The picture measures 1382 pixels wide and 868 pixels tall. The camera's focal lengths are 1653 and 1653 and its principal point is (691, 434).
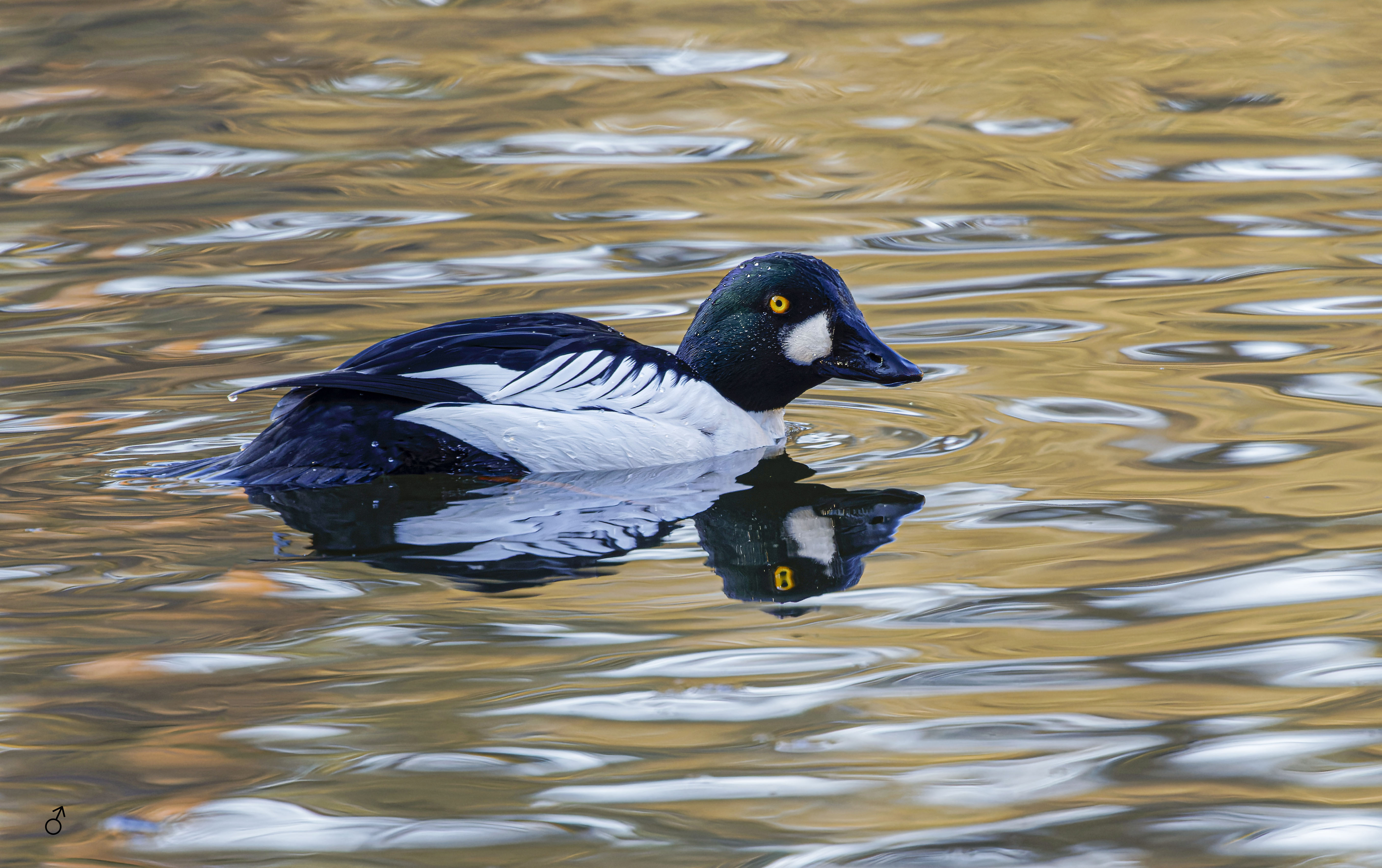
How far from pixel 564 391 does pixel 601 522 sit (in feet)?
2.22

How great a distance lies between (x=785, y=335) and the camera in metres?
6.48

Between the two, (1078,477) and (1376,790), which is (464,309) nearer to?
(1078,477)

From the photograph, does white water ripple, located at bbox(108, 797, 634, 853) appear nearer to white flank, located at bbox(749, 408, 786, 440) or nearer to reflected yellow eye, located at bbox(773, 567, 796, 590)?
reflected yellow eye, located at bbox(773, 567, 796, 590)

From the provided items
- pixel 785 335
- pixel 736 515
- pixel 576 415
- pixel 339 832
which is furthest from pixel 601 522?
pixel 339 832

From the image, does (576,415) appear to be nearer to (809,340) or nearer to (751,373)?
(751,373)

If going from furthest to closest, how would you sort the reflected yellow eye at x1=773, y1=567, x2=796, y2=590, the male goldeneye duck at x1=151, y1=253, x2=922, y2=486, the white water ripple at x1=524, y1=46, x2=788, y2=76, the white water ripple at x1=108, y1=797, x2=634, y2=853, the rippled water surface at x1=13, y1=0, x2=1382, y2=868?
the white water ripple at x1=524, y1=46, x2=788, y2=76 → the male goldeneye duck at x1=151, y1=253, x2=922, y2=486 → the reflected yellow eye at x1=773, y1=567, x2=796, y2=590 → the rippled water surface at x1=13, y1=0, x2=1382, y2=868 → the white water ripple at x1=108, y1=797, x2=634, y2=853

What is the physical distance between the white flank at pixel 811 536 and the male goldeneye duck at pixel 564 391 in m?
0.74

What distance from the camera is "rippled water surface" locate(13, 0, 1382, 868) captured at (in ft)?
11.6

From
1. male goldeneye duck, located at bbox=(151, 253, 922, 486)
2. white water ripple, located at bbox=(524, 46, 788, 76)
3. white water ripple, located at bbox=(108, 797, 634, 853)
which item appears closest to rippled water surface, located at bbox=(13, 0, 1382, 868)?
white water ripple, located at bbox=(108, 797, 634, 853)

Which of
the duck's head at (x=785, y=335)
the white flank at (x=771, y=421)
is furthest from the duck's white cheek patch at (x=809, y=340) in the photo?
the white flank at (x=771, y=421)

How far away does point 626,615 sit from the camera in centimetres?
457

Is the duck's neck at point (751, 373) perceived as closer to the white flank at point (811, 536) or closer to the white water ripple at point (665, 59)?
the white flank at point (811, 536)

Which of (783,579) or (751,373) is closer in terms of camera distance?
(783,579)

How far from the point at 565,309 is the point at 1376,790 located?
218 inches
